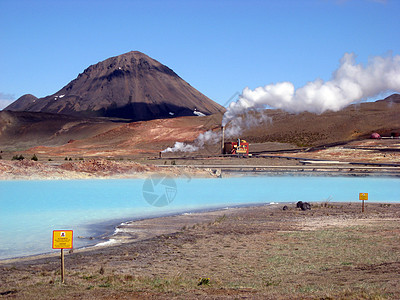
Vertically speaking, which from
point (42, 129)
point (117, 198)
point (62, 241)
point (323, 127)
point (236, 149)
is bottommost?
point (117, 198)

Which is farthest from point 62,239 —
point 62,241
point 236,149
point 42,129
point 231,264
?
point 42,129

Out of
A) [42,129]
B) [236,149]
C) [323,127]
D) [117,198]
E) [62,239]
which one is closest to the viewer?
[62,239]

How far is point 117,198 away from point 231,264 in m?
23.0

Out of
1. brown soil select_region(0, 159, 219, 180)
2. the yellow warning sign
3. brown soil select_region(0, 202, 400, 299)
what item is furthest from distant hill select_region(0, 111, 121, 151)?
the yellow warning sign

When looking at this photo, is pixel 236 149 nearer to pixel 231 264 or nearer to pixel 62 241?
pixel 231 264

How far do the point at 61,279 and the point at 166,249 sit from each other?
4.66 m

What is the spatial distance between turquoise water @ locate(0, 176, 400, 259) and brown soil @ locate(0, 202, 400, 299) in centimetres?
311

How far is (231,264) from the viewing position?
45.3ft

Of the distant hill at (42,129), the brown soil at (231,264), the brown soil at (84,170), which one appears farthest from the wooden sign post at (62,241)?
the distant hill at (42,129)

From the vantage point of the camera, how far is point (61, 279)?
1198cm

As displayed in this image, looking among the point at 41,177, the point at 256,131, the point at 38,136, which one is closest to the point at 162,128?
the point at 256,131

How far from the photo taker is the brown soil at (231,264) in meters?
10.4

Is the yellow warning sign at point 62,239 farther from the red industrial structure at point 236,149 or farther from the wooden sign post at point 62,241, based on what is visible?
the red industrial structure at point 236,149

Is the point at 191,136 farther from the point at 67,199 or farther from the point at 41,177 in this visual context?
the point at 67,199
